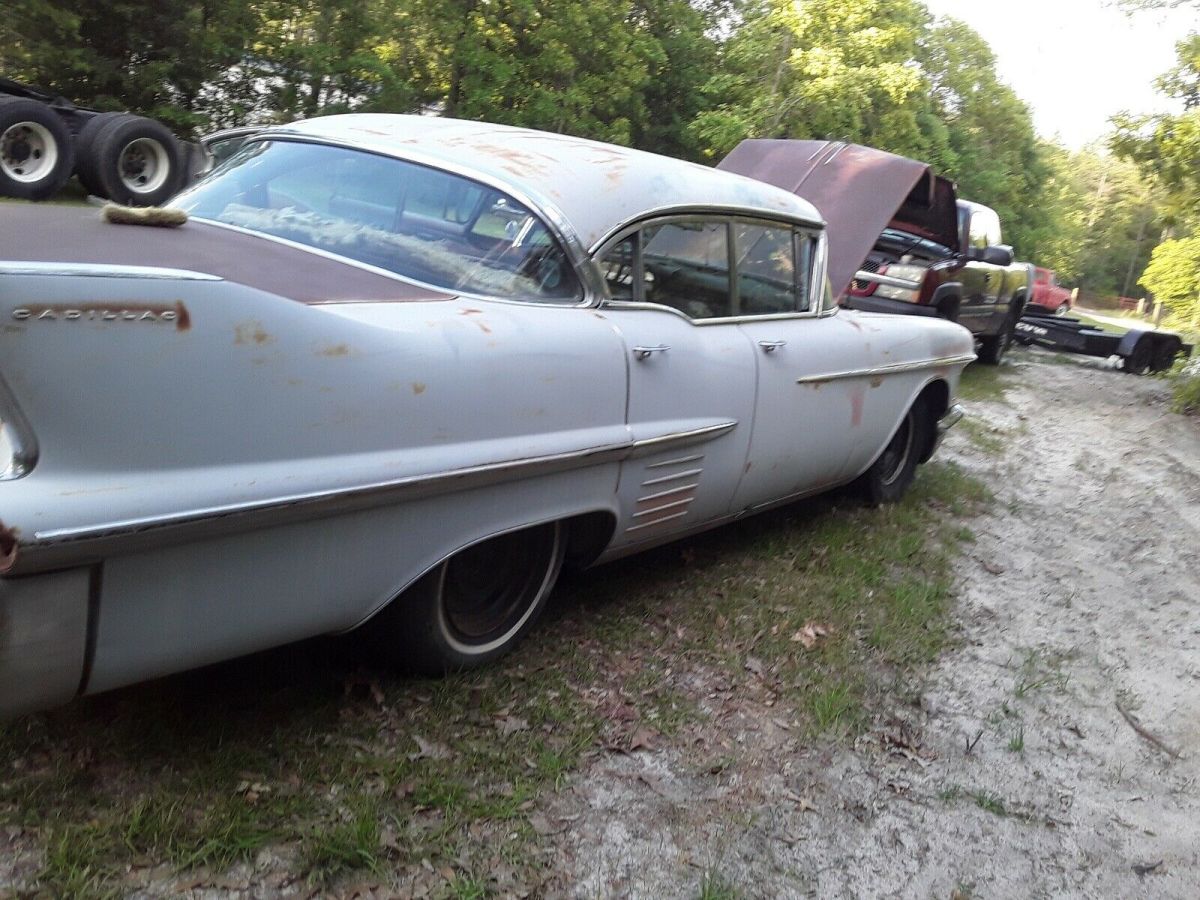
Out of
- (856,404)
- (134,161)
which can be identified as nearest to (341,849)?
(856,404)

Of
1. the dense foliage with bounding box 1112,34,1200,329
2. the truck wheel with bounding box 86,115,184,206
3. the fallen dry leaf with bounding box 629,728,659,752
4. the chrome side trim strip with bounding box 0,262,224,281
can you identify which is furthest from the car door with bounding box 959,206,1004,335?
the chrome side trim strip with bounding box 0,262,224,281

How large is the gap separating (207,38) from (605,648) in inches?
555

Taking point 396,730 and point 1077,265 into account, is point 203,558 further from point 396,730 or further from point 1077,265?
point 1077,265

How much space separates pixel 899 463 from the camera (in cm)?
574

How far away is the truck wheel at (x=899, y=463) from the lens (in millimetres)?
5494

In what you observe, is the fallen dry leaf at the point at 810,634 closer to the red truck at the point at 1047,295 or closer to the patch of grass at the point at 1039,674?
the patch of grass at the point at 1039,674

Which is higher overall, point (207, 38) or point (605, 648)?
point (207, 38)

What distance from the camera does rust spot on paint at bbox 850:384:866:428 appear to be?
454cm

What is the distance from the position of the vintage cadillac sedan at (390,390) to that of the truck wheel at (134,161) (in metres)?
7.28

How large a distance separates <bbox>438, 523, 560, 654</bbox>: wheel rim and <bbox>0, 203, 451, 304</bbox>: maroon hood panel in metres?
0.78

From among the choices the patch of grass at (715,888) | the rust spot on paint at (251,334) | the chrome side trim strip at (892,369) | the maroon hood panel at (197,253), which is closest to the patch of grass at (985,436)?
the chrome side trim strip at (892,369)

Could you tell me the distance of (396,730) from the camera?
282cm

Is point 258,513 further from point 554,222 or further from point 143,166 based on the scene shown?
point 143,166

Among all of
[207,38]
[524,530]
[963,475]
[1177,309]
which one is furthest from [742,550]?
[207,38]
